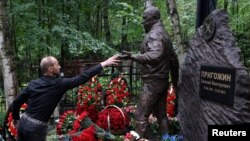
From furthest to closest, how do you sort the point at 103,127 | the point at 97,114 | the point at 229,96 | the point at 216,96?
the point at 97,114
the point at 103,127
the point at 216,96
the point at 229,96

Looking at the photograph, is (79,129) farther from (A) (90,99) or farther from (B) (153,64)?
(B) (153,64)

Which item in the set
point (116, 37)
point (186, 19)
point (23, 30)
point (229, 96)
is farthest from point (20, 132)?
point (116, 37)

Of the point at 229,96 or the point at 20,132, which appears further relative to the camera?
the point at 20,132

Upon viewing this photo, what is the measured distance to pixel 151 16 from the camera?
635cm

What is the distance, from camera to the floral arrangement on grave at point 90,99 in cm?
805

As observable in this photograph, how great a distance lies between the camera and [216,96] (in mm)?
4902

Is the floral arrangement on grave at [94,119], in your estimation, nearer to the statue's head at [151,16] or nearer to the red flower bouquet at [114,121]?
the red flower bouquet at [114,121]

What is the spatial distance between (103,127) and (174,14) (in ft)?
10.6

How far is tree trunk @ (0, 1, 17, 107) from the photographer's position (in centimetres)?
830

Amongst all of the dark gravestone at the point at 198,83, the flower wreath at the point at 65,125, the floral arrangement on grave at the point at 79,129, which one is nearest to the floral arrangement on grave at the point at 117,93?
the floral arrangement on grave at the point at 79,129

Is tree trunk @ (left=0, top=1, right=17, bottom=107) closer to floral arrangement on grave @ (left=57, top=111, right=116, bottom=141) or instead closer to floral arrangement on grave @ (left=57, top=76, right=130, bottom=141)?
floral arrangement on grave @ (left=57, top=76, right=130, bottom=141)

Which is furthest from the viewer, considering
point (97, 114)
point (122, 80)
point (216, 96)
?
point (122, 80)

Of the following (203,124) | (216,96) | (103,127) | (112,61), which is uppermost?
(112,61)

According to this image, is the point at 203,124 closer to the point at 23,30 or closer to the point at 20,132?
the point at 20,132
